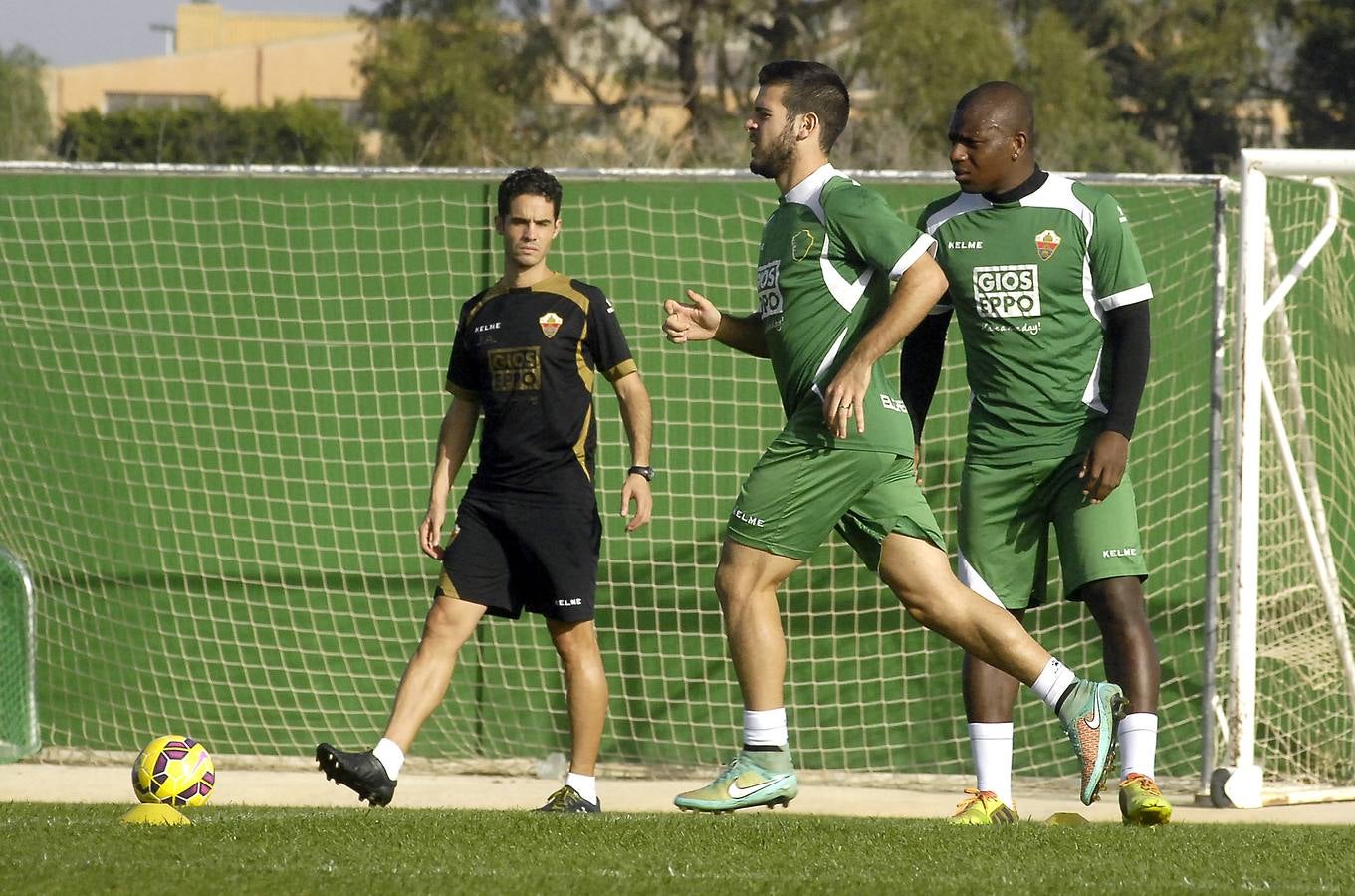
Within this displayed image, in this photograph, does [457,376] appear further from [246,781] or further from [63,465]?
[63,465]

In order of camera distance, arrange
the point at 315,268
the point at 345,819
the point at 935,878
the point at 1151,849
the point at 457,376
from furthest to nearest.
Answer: the point at 315,268
the point at 457,376
the point at 345,819
the point at 1151,849
the point at 935,878

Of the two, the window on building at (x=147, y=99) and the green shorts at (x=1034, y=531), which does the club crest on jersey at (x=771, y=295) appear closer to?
the green shorts at (x=1034, y=531)

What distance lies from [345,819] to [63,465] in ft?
13.3

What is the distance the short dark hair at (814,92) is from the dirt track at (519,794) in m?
2.84

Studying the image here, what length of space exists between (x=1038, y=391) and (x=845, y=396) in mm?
768

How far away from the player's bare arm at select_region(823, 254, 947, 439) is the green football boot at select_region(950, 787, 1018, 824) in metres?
1.24

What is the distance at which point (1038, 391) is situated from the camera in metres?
5.60

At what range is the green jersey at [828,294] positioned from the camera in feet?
17.5

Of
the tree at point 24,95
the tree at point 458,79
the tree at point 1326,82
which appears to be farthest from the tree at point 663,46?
the tree at point 24,95

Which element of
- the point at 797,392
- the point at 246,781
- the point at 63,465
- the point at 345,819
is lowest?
the point at 246,781

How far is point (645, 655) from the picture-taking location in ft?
27.4

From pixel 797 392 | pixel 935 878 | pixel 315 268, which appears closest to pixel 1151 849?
pixel 935 878

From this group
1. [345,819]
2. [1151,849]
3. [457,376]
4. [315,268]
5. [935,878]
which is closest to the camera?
[935,878]

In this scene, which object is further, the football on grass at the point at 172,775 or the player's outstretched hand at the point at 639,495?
the player's outstretched hand at the point at 639,495
